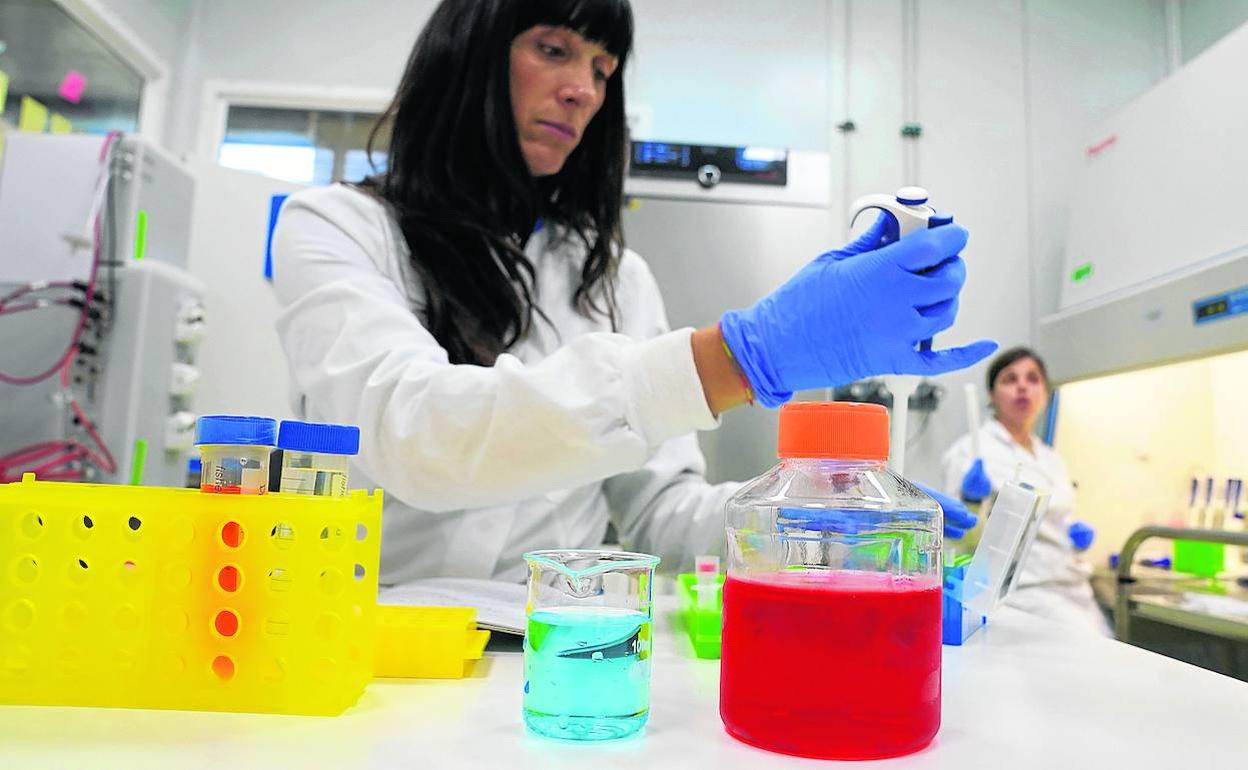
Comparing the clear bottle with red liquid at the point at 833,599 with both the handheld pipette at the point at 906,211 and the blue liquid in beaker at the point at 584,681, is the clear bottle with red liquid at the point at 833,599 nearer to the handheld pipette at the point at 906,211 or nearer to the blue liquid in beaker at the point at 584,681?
the blue liquid in beaker at the point at 584,681

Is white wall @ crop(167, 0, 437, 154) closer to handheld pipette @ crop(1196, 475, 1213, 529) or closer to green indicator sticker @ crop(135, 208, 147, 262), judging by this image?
green indicator sticker @ crop(135, 208, 147, 262)

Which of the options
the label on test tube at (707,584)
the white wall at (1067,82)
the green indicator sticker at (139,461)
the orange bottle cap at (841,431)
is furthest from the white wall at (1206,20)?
the green indicator sticker at (139,461)

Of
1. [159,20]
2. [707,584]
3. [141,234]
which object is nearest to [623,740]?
[707,584]

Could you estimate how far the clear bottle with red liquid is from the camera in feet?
1.28

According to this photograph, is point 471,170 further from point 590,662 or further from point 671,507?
point 590,662

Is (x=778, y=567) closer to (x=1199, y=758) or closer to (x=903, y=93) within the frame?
(x=1199, y=758)

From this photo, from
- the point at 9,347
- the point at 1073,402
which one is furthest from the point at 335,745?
the point at 1073,402

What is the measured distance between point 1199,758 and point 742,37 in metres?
3.18

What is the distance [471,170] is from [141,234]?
1393 millimetres

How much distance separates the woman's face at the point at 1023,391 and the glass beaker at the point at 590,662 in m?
2.65

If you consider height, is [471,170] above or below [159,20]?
below

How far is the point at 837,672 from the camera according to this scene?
0.39 metres

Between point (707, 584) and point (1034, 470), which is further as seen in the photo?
point (1034, 470)

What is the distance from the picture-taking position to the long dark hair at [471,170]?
3.29 feet
